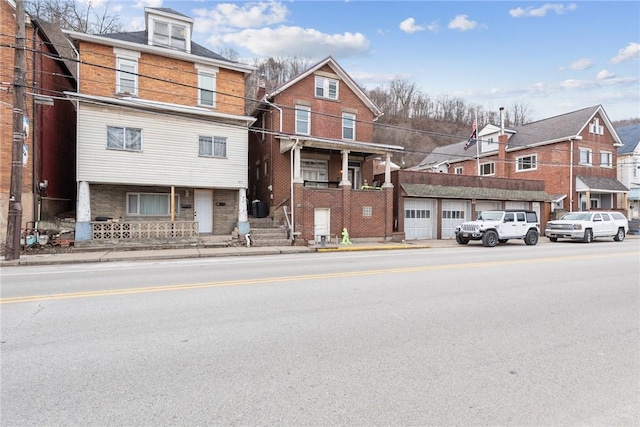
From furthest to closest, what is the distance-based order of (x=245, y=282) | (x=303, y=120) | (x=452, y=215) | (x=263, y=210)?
(x=452, y=215) < (x=303, y=120) < (x=263, y=210) < (x=245, y=282)

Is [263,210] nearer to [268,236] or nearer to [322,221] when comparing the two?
[268,236]

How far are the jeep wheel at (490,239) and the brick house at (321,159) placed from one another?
5.08m

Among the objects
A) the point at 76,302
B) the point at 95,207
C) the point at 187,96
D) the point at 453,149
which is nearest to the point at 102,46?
the point at 187,96

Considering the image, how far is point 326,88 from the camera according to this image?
23.5 m

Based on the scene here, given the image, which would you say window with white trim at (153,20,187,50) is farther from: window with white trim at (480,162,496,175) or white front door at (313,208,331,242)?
window with white trim at (480,162,496,175)

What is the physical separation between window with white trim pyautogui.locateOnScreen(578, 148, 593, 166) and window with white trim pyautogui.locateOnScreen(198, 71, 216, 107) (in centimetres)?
3137

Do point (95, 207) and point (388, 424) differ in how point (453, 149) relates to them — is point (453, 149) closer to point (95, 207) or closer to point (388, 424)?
point (95, 207)

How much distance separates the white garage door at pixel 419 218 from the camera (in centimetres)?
2384

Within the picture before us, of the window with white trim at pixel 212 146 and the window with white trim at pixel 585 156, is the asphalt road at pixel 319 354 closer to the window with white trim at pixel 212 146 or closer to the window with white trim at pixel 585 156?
the window with white trim at pixel 212 146

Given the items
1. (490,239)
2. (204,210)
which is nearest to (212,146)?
(204,210)

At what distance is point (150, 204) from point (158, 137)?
12.4ft

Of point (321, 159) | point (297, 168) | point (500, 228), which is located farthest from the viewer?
point (321, 159)

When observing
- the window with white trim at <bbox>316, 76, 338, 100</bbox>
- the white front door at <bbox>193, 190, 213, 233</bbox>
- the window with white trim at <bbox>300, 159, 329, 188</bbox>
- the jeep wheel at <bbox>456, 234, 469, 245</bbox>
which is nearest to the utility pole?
the white front door at <bbox>193, 190, 213, 233</bbox>

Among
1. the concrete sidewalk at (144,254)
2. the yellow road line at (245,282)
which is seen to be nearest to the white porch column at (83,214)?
the concrete sidewalk at (144,254)
